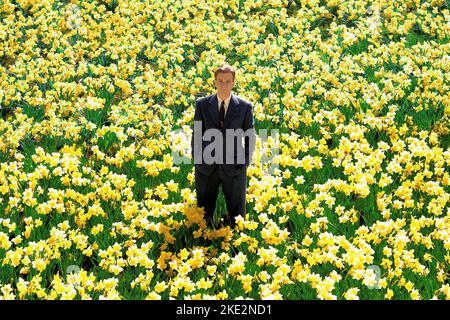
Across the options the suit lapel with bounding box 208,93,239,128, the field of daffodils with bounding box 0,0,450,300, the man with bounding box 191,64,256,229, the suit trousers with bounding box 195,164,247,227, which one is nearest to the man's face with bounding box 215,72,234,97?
the man with bounding box 191,64,256,229

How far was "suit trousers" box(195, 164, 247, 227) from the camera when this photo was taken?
18.9ft

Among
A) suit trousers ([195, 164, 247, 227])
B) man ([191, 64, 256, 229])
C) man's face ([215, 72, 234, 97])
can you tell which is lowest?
suit trousers ([195, 164, 247, 227])

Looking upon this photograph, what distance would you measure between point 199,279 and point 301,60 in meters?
5.58

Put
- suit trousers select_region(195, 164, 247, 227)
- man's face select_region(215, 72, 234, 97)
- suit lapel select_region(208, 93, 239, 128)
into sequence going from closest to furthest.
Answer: man's face select_region(215, 72, 234, 97), suit lapel select_region(208, 93, 239, 128), suit trousers select_region(195, 164, 247, 227)

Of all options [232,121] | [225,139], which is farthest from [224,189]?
[232,121]

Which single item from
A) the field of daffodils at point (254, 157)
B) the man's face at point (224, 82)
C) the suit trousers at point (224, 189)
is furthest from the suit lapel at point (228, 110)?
the field of daffodils at point (254, 157)

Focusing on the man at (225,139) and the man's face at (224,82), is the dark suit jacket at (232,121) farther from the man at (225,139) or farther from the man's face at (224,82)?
the man's face at (224,82)

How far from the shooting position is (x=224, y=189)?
5871 mm

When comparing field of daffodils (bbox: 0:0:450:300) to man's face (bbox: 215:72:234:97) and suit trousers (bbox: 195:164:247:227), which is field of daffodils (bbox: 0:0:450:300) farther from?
man's face (bbox: 215:72:234:97)

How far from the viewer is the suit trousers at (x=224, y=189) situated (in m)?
5.75

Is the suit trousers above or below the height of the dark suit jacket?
below

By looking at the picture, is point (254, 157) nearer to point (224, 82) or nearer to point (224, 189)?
point (224, 189)

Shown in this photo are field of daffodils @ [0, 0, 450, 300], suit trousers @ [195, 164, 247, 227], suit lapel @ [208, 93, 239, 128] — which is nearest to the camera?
field of daffodils @ [0, 0, 450, 300]
